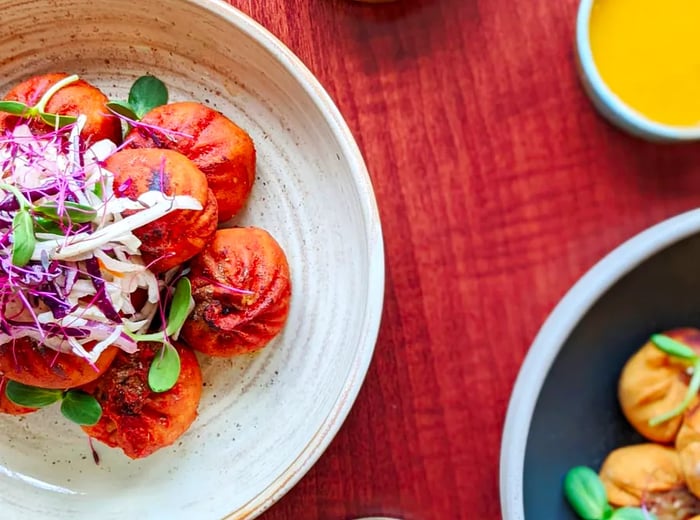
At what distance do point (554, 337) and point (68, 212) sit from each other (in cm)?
49

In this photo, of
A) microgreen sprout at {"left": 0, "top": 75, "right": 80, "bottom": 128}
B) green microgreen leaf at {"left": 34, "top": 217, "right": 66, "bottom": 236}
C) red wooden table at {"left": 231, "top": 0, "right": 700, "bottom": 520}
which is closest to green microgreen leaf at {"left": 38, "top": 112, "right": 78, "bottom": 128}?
microgreen sprout at {"left": 0, "top": 75, "right": 80, "bottom": 128}

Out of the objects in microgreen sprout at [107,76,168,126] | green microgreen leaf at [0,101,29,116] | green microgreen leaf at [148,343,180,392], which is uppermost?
green microgreen leaf at [0,101,29,116]

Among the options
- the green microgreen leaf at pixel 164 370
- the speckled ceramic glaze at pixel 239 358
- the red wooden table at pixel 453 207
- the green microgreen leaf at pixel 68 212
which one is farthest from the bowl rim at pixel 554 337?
the green microgreen leaf at pixel 68 212

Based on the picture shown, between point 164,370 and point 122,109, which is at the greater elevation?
point 122,109

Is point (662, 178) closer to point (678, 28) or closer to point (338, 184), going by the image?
point (678, 28)

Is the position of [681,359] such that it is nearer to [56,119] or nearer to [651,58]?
[651,58]

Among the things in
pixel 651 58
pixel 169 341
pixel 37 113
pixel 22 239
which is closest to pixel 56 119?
pixel 37 113

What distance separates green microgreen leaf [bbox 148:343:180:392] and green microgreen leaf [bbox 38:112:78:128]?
0.82ft

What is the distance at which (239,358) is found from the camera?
2.94ft

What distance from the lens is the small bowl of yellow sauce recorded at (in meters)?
0.86

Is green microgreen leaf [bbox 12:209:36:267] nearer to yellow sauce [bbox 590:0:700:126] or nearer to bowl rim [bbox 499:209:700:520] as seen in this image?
bowl rim [bbox 499:209:700:520]

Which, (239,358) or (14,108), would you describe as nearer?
(14,108)

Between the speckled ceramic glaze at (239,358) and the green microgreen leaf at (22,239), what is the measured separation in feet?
0.76

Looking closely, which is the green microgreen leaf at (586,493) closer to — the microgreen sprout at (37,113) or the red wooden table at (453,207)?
the red wooden table at (453,207)
